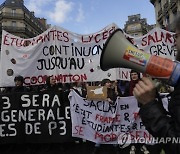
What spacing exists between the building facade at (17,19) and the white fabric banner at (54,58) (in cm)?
7099

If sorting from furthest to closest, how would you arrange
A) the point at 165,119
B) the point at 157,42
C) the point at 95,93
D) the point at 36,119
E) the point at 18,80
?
the point at 157,42 < the point at 18,80 < the point at 36,119 < the point at 95,93 < the point at 165,119

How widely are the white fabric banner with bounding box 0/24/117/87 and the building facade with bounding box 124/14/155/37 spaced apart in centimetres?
10002

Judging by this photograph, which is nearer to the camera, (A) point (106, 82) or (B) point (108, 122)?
(B) point (108, 122)

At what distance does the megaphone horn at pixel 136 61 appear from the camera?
151cm

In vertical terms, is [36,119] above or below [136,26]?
below

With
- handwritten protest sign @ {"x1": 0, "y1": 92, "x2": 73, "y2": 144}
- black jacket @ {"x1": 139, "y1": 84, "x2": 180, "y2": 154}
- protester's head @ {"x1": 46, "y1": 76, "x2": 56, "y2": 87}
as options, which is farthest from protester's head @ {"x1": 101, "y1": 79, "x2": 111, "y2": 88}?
black jacket @ {"x1": 139, "y1": 84, "x2": 180, "y2": 154}

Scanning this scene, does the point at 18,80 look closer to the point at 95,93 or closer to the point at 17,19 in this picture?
the point at 95,93

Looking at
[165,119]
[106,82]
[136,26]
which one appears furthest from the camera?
[136,26]

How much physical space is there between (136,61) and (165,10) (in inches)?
1815

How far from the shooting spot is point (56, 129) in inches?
248

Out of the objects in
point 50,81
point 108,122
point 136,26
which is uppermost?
point 136,26

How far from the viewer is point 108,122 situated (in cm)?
600

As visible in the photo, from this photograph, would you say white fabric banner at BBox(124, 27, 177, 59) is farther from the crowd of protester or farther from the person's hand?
the person's hand

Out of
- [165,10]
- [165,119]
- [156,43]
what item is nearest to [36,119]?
[156,43]
